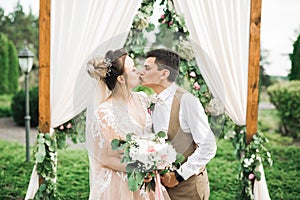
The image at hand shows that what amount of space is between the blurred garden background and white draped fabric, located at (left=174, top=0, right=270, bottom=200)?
227 cm

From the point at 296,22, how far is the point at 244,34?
171 inches

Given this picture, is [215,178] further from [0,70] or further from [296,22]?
[0,70]

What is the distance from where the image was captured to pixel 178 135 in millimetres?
3006

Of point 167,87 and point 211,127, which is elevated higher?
point 167,87

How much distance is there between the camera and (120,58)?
3.00 m

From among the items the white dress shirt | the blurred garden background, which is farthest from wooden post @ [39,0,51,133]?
the blurred garden background

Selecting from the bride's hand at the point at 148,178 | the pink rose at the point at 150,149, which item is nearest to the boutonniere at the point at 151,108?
the pink rose at the point at 150,149

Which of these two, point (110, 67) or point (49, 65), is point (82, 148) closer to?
point (49, 65)

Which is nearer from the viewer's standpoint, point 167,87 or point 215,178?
point 167,87

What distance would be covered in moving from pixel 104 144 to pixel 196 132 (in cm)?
54

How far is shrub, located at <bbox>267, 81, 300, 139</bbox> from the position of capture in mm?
6965

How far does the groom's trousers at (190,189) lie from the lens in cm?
313

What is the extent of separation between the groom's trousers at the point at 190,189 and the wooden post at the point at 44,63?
1.02m

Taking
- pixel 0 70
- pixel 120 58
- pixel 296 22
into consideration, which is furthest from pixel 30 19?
pixel 120 58
